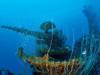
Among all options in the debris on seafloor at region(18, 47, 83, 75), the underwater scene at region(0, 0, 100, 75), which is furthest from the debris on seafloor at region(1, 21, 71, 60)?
the debris on seafloor at region(18, 47, 83, 75)

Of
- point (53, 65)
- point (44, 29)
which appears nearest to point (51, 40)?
point (44, 29)

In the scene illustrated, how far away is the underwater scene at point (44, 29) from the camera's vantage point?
14.8ft

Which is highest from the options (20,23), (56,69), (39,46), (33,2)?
(33,2)

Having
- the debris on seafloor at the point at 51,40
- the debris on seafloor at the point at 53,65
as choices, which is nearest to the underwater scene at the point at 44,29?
the debris on seafloor at the point at 51,40

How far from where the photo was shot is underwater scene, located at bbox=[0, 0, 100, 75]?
4.52 metres

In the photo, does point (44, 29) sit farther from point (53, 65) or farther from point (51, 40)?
point (53, 65)

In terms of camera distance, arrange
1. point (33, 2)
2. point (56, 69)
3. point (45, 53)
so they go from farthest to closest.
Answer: point (33, 2), point (45, 53), point (56, 69)

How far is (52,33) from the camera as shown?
14.9 ft

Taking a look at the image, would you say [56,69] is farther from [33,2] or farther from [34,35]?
[33,2]

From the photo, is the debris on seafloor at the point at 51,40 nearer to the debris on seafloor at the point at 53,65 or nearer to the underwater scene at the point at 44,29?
the underwater scene at the point at 44,29

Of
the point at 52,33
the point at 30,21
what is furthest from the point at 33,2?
the point at 52,33

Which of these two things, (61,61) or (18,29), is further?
(18,29)

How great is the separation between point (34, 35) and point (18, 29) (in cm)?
27

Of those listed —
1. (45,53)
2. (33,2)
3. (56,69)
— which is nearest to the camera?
(56,69)
